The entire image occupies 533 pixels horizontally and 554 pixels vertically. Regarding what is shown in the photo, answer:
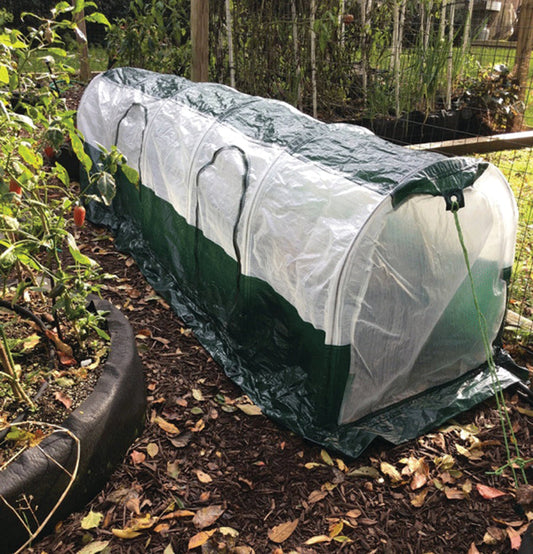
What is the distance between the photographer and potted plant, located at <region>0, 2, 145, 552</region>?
1.88 meters

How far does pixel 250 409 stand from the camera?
275 centimetres

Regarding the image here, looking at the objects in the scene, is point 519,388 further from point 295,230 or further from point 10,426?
point 10,426

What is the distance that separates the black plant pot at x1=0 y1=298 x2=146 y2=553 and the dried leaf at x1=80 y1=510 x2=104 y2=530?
5 centimetres

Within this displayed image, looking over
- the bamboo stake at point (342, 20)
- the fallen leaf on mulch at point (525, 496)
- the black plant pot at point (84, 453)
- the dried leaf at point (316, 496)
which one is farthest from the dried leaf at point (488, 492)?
the bamboo stake at point (342, 20)

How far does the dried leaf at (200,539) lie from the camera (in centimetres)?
204

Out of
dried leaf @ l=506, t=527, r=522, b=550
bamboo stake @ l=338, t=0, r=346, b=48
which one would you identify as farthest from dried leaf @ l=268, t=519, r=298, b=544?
bamboo stake @ l=338, t=0, r=346, b=48

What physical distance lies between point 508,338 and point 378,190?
5.35 feet

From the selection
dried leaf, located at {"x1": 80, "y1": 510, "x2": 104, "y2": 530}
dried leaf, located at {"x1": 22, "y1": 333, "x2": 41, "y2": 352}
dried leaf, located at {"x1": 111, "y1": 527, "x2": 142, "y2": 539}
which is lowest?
dried leaf, located at {"x1": 111, "y1": 527, "x2": 142, "y2": 539}

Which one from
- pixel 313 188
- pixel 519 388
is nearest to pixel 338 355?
pixel 313 188

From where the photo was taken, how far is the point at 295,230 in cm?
248

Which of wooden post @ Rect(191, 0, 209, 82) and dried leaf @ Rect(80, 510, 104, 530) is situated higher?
wooden post @ Rect(191, 0, 209, 82)

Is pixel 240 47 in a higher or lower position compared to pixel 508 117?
higher

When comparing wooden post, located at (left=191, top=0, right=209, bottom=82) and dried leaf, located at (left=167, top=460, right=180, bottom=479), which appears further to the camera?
wooden post, located at (left=191, top=0, right=209, bottom=82)

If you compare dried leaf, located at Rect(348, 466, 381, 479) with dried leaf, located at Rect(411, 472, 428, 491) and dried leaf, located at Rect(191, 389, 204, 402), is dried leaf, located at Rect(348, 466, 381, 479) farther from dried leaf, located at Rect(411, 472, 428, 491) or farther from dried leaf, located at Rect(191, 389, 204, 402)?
dried leaf, located at Rect(191, 389, 204, 402)
